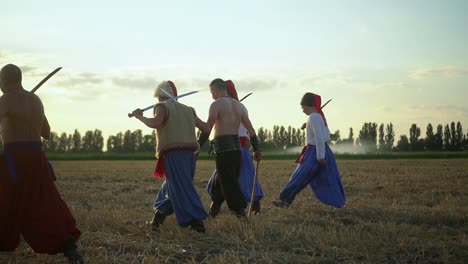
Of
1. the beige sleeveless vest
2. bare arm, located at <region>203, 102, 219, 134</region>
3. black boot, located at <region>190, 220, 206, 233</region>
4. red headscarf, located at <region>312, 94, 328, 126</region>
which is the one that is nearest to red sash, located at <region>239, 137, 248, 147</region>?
red headscarf, located at <region>312, 94, 328, 126</region>

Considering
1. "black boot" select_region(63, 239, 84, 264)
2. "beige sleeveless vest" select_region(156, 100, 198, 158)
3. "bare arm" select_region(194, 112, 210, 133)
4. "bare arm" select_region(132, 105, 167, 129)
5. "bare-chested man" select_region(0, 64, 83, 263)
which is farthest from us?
"bare arm" select_region(194, 112, 210, 133)

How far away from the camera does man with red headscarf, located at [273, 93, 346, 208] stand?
380 inches

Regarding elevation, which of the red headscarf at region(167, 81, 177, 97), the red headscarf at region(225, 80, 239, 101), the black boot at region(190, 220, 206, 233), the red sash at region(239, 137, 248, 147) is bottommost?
the black boot at region(190, 220, 206, 233)

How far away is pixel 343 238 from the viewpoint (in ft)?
20.3

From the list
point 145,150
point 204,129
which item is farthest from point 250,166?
point 145,150

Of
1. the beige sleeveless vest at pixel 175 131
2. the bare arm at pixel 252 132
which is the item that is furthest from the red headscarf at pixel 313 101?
the beige sleeveless vest at pixel 175 131

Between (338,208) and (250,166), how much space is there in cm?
165

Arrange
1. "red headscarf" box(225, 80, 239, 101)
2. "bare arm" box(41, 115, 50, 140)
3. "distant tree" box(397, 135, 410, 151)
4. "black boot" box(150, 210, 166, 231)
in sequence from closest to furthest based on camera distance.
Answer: "bare arm" box(41, 115, 50, 140), "black boot" box(150, 210, 166, 231), "red headscarf" box(225, 80, 239, 101), "distant tree" box(397, 135, 410, 151)

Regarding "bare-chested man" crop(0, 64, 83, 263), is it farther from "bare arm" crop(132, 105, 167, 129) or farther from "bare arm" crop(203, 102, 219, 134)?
"bare arm" crop(203, 102, 219, 134)

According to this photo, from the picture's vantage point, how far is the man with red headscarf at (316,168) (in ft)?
31.6

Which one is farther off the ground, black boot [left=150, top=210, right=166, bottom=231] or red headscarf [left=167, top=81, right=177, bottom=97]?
red headscarf [left=167, top=81, right=177, bottom=97]

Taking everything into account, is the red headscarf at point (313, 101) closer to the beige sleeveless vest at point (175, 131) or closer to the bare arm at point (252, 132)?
the bare arm at point (252, 132)

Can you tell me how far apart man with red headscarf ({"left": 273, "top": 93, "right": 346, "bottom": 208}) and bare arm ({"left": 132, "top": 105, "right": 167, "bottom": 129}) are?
3.51 meters

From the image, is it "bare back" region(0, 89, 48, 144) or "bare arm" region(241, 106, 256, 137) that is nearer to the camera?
"bare back" region(0, 89, 48, 144)
